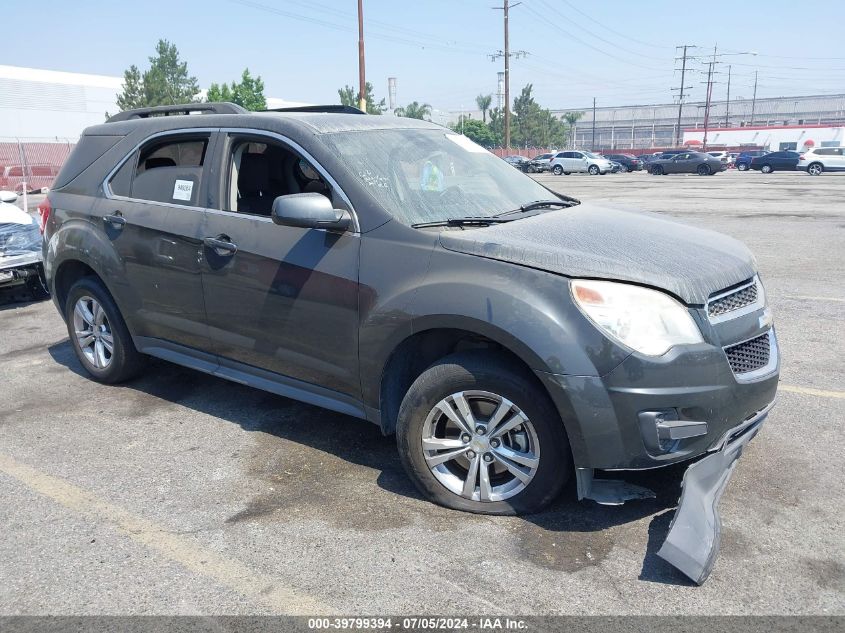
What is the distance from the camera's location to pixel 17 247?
25.9 feet

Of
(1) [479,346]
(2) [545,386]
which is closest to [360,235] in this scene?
(1) [479,346]

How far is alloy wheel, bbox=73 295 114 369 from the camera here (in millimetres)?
5270

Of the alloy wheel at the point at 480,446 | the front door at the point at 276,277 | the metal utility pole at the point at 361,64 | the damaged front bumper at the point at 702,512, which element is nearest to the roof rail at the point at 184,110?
the front door at the point at 276,277

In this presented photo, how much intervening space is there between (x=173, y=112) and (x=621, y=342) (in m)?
3.75

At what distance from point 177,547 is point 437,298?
1.57 meters

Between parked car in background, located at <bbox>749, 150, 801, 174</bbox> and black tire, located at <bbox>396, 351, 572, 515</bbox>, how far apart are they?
45701 mm

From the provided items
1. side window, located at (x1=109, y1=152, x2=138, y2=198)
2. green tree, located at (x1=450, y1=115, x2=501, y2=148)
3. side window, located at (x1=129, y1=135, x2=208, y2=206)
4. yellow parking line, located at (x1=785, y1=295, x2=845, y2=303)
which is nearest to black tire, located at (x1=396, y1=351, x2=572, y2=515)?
side window, located at (x1=129, y1=135, x2=208, y2=206)

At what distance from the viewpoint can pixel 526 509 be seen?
11.0ft

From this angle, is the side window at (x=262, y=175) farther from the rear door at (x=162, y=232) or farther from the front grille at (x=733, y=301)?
the front grille at (x=733, y=301)

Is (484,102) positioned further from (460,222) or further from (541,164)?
(460,222)

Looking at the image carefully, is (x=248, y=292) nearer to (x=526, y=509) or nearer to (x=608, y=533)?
(x=526, y=509)

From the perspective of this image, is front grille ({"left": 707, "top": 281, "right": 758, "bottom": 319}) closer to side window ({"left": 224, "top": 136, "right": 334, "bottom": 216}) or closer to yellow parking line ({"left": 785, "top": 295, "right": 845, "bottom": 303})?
side window ({"left": 224, "top": 136, "right": 334, "bottom": 216})

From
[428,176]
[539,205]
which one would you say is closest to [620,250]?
[539,205]

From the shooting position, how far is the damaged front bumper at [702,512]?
2828 millimetres
